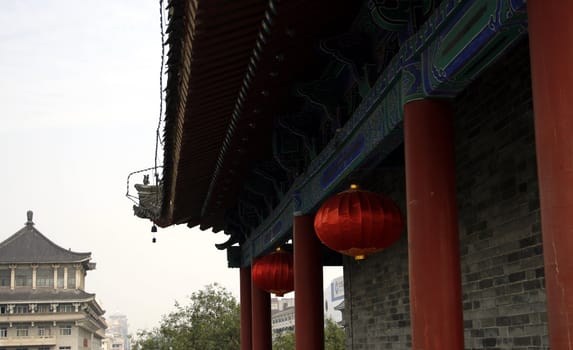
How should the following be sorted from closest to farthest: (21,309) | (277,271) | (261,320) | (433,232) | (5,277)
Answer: (433,232), (277,271), (261,320), (21,309), (5,277)

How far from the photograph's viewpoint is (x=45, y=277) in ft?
180

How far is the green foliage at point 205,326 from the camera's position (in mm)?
22953

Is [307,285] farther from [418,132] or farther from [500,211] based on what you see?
[418,132]

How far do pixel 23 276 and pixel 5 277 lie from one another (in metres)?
1.16

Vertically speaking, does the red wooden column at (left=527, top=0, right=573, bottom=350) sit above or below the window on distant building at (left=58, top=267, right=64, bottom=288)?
below

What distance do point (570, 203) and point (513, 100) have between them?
2.49 metres

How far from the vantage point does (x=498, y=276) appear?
5.16 metres

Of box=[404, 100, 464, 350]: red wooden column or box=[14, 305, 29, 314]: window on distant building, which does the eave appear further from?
box=[14, 305, 29, 314]: window on distant building

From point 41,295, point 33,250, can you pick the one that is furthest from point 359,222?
point 33,250

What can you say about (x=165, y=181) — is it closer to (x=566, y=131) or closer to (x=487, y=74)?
(x=487, y=74)

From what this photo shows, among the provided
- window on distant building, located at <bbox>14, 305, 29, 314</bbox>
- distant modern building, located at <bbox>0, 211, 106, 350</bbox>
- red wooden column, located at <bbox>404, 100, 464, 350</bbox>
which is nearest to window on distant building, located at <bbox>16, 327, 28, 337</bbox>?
distant modern building, located at <bbox>0, 211, 106, 350</bbox>

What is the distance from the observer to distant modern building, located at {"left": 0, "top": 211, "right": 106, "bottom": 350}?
169ft

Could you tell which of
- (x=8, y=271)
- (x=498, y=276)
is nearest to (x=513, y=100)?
(x=498, y=276)

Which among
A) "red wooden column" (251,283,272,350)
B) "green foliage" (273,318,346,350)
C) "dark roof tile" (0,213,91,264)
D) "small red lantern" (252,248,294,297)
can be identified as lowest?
"green foliage" (273,318,346,350)
